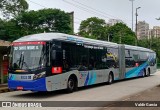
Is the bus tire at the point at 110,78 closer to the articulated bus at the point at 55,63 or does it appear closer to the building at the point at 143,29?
the articulated bus at the point at 55,63

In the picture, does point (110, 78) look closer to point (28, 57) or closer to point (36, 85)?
point (28, 57)

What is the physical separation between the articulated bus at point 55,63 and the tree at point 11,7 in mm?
33710

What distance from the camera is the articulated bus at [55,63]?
16.0 meters

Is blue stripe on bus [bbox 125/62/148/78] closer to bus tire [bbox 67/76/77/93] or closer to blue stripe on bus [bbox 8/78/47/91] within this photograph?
bus tire [bbox 67/76/77/93]

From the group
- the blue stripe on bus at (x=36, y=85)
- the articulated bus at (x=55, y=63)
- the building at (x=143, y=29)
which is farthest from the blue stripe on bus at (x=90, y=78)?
the building at (x=143, y=29)

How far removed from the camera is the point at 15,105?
1364cm

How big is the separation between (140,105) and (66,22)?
50905mm

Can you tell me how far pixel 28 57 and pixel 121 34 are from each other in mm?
72658

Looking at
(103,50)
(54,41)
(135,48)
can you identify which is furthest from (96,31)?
(54,41)

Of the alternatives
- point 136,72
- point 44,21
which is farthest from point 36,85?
point 44,21

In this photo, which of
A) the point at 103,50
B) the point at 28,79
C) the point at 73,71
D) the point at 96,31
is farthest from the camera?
the point at 96,31

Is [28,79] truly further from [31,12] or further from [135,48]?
[31,12]

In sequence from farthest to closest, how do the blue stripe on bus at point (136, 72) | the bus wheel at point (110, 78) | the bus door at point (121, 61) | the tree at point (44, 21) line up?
the tree at point (44, 21) < the blue stripe on bus at point (136, 72) < the bus door at point (121, 61) < the bus wheel at point (110, 78)

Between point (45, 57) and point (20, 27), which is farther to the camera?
point (20, 27)
